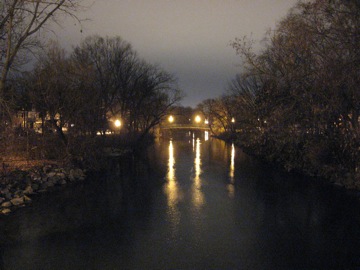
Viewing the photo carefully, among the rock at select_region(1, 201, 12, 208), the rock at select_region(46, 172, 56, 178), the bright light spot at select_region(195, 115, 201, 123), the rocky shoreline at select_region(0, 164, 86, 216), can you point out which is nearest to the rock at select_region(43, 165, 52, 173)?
the rocky shoreline at select_region(0, 164, 86, 216)

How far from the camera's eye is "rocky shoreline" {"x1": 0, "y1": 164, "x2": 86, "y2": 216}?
1374 cm

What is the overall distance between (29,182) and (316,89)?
1721cm

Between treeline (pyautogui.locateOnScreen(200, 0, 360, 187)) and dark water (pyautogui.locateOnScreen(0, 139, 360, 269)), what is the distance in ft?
10.4

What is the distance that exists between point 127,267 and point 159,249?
4.35ft

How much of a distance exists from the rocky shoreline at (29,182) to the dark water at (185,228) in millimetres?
748

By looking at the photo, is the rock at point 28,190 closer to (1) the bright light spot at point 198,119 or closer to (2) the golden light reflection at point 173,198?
(2) the golden light reflection at point 173,198

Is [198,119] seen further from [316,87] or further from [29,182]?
[29,182]

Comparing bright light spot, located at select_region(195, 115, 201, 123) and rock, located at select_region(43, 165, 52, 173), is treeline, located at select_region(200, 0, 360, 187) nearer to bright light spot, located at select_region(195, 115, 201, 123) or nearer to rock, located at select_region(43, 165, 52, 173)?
rock, located at select_region(43, 165, 52, 173)

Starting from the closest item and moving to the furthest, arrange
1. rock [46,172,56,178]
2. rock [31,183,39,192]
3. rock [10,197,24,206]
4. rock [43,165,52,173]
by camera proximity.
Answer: rock [10,197,24,206]
rock [31,183,39,192]
rock [46,172,56,178]
rock [43,165,52,173]

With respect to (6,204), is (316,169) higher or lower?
higher

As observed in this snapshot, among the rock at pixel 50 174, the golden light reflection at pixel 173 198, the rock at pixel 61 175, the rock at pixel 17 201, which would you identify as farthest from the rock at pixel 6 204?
the golden light reflection at pixel 173 198

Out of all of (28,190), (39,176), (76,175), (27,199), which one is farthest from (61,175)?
(27,199)

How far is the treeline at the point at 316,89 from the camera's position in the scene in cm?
1603

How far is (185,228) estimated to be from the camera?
1071 centimetres
